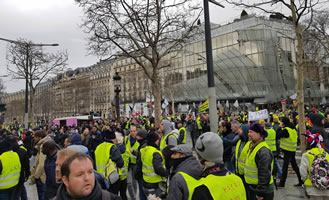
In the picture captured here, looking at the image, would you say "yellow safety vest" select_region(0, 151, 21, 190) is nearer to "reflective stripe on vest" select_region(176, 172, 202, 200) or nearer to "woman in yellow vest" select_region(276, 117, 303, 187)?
"reflective stripe on vest" select_region(176, 172, 202, 200)

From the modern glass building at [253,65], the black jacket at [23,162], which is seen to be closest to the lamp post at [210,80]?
the black jacket at [23,162]

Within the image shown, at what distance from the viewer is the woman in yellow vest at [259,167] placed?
3.48m

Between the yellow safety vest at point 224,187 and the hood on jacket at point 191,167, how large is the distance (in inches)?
21.9

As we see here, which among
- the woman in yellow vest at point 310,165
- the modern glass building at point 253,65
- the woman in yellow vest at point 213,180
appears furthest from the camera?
the modern glass building at point 253,65

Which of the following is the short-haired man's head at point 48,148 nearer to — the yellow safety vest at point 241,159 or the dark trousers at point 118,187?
the dark trousers at point 118,187

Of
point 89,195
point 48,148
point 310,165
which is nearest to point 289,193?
point 310,165

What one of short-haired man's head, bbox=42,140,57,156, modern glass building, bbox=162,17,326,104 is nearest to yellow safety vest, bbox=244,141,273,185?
short-haired man's head, bbox=42,140,57,156

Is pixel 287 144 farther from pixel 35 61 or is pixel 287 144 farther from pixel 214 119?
pixel 35 61

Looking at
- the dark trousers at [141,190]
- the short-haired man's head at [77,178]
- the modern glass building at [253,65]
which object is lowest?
the dark trousers at [141,190]

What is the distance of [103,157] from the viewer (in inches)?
183

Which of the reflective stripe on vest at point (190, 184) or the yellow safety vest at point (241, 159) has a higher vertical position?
the reflective stripe on vest at point (190, 184)

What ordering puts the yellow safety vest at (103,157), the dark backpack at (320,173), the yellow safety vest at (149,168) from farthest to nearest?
the yellow safety vest at (103,157)
the yellow safety vest at (149,168)
the dark backpack at (320,173)

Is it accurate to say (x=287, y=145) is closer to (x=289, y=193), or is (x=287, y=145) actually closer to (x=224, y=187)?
(x=289, y=193)

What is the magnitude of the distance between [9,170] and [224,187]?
443 centimetres
